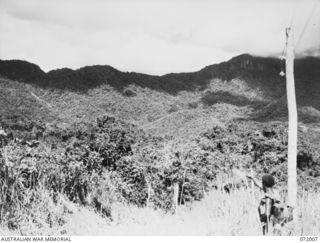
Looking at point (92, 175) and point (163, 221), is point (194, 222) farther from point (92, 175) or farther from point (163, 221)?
point (92, 175)

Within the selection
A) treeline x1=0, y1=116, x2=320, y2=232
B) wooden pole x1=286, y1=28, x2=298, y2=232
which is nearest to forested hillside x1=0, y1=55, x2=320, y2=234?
treeline x1=0, y1=116, x2=320, y2=232

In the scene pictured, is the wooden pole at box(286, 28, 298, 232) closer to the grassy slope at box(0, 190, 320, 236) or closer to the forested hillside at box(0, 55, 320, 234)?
the grassy slope at box(0, 190, 320, 236)

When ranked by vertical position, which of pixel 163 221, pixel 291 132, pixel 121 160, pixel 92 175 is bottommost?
pixel 163 221

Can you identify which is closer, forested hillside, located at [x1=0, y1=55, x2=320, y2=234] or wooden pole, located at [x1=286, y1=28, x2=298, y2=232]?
wooden pole, located at [x1=286, y1=28, x2=298, y2=232]

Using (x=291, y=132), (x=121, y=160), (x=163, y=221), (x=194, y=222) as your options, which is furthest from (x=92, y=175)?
(x=121, y=160)

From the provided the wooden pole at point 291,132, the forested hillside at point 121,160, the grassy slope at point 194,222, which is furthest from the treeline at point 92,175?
the wooden pole at point 291,132

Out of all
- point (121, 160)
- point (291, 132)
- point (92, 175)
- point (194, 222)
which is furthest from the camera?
point (121, 160)

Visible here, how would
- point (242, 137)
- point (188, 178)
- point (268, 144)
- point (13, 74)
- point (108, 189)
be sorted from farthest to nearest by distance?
1. point (13, 74)
2. point (242, 137)
3. point (268, 144)
4. point (188, 178)
5. point (108, 189)

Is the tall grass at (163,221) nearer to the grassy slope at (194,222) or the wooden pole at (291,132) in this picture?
the grassy slope at (194,222)

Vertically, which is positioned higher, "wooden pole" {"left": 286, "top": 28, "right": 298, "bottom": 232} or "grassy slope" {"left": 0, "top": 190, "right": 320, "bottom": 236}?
"wooden pole" {"left": 286, "top": 28, "right": 298, "bottom": 232}

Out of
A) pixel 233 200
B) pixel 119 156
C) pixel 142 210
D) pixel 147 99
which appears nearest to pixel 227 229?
pixel 233 200

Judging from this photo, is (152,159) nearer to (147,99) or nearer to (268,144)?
(268,144)
